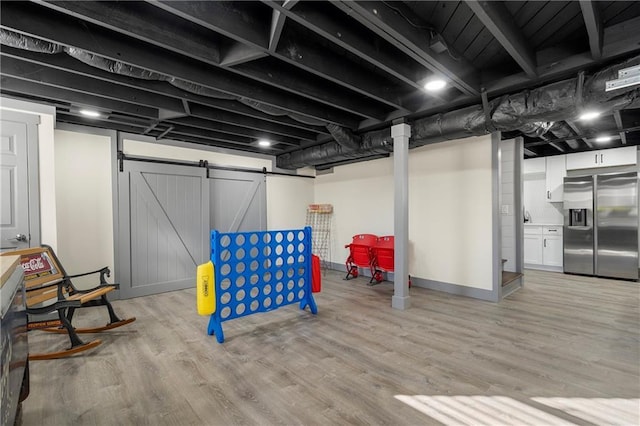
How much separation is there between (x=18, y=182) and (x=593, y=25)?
5636 millimetres

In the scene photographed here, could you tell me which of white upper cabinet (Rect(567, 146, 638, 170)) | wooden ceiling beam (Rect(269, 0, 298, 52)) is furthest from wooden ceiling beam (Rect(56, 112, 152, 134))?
white upper cabinet (Rect(567, 146, 638, 170))

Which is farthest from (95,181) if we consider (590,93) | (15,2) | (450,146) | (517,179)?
(517,179)

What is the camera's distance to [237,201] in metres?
5.88

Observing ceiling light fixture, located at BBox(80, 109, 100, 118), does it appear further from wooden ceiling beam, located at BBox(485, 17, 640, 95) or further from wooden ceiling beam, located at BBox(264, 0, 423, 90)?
wooden ceiling beam, located at BBox(485, 17, 640, 95)

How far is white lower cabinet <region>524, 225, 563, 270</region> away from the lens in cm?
614

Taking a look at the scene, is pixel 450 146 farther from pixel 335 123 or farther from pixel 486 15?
pixel 486 15

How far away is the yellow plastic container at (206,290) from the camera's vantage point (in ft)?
9.62

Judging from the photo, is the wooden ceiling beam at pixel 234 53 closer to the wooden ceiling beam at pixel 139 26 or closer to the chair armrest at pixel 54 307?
the wooden ceiling beam at pixel 139 26

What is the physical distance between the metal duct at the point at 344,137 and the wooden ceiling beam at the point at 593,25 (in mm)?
2829

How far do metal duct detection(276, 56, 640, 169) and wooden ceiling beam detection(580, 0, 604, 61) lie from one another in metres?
0.23

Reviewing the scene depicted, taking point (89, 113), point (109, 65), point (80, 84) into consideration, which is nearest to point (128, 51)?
point (109, 65)

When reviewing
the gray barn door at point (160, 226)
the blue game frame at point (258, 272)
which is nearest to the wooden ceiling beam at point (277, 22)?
the blue game frame at point (258, 272)

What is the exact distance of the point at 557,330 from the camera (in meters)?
3.13

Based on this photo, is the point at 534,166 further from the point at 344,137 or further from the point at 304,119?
the point at 304,119
